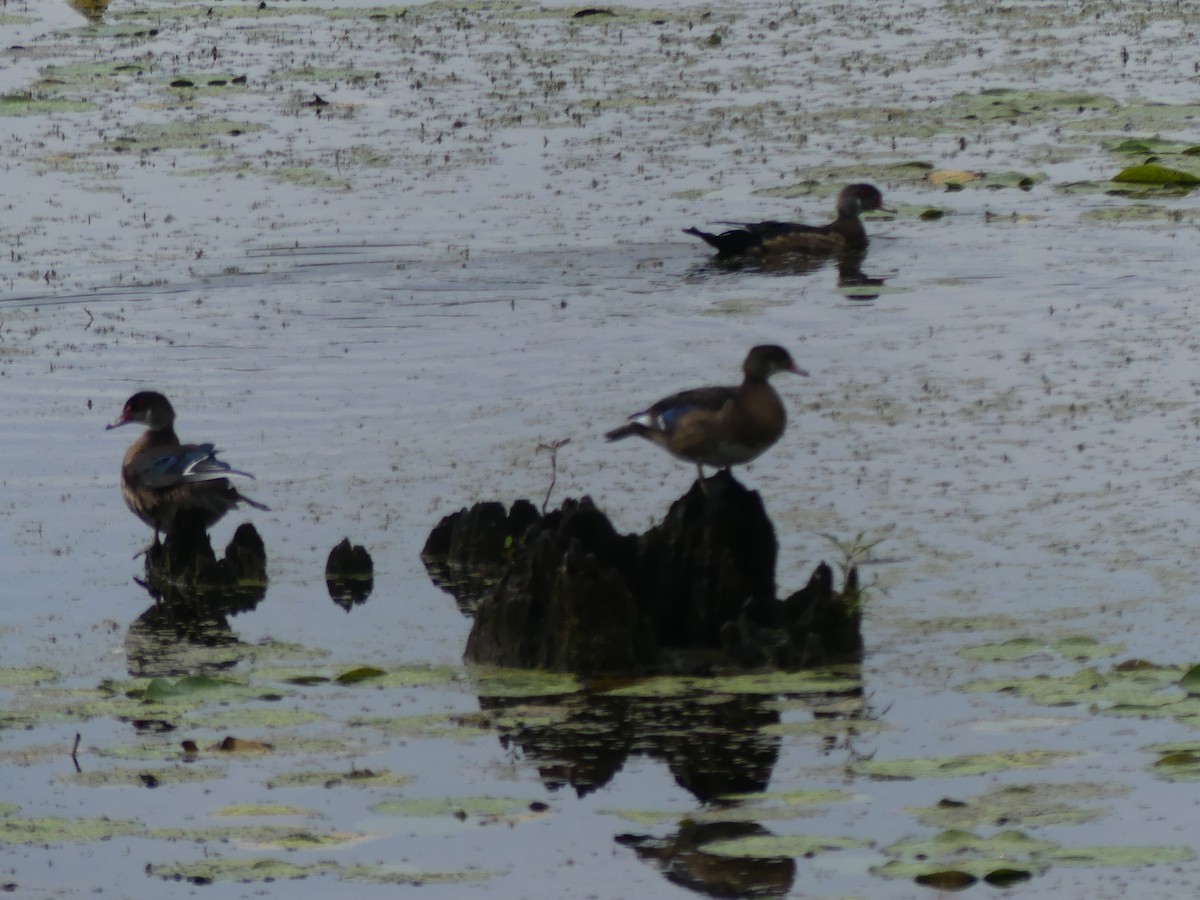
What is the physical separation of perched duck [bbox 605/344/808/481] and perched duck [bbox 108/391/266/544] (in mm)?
1894

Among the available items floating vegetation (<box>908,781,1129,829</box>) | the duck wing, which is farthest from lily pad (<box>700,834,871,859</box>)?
the duck wing

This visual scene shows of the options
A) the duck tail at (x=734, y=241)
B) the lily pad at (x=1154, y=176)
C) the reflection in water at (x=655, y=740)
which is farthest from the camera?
the lily pad at (x=1154, y=176)

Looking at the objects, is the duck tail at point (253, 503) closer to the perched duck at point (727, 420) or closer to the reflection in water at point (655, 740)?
the perched duck at point (727, 420)

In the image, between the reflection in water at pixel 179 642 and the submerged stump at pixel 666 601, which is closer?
the submerged stump at pixel 666 601

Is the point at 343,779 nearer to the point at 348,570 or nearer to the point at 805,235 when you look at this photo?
the point at 348,570

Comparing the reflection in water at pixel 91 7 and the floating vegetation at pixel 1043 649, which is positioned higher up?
the reflection in water at pixel 91 7

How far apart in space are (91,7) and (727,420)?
83.9 feet

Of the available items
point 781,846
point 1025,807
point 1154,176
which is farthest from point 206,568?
point 1154,176

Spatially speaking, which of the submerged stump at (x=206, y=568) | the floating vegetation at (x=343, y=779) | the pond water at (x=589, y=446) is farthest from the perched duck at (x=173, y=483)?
the floating vegetation at (x=343, y=779)

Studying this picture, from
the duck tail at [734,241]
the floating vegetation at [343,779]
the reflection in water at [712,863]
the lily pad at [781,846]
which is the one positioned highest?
the duck tail at [734,241]

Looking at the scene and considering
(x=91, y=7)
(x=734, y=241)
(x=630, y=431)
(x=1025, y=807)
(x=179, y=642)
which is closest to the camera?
(x=1025, y=807)

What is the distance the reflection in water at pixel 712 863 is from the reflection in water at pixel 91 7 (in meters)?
26.6

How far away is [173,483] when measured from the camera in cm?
979

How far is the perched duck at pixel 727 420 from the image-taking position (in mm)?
8898
